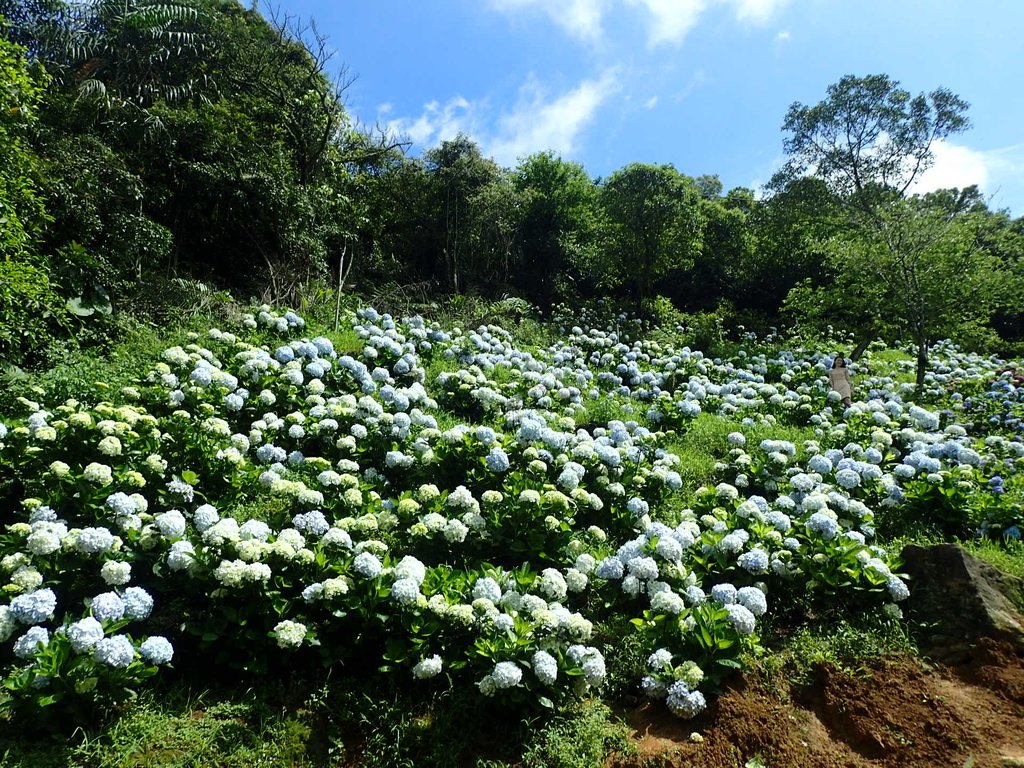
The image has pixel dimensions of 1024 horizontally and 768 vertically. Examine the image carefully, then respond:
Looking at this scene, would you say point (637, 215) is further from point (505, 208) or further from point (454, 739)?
point (454, 739)

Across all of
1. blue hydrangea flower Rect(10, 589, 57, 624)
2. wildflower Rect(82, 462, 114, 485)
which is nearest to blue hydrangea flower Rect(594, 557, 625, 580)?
blue hydrangea flower Rect(10, 589, 57, 624)

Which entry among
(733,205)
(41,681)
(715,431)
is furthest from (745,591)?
(733,205)

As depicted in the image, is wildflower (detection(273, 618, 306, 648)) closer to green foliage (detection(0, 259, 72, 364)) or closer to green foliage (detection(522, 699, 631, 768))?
green foliage (detection(522, 699, 631, 768))

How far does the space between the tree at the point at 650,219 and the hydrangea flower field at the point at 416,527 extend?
10.2 metres

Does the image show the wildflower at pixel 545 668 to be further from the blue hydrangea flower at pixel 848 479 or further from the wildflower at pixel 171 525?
the blue hydrangea flower at pixel 848 479

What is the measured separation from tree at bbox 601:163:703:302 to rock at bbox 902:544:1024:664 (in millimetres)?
13890

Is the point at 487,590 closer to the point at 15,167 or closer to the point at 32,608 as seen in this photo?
the point at 32,608

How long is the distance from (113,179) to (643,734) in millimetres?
10145

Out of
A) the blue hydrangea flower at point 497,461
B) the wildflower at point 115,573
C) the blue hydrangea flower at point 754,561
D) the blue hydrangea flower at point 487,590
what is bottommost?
the wildflower at point 115,573

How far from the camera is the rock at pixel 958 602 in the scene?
3.94 m

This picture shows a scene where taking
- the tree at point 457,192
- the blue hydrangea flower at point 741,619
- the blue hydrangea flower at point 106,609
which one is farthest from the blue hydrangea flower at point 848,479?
the tree at point 457,192

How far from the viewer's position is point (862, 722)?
3412 millimetres

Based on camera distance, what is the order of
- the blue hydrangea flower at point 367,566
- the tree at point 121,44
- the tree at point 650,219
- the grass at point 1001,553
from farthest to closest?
1. the tree at point 650,219
2. the tree at point 121,44
3. the grass at point 1001,553
4. the blue hydrangea flower at point 367,566

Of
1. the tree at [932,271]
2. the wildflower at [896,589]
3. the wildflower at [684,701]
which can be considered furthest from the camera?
the tree at [932,271]
